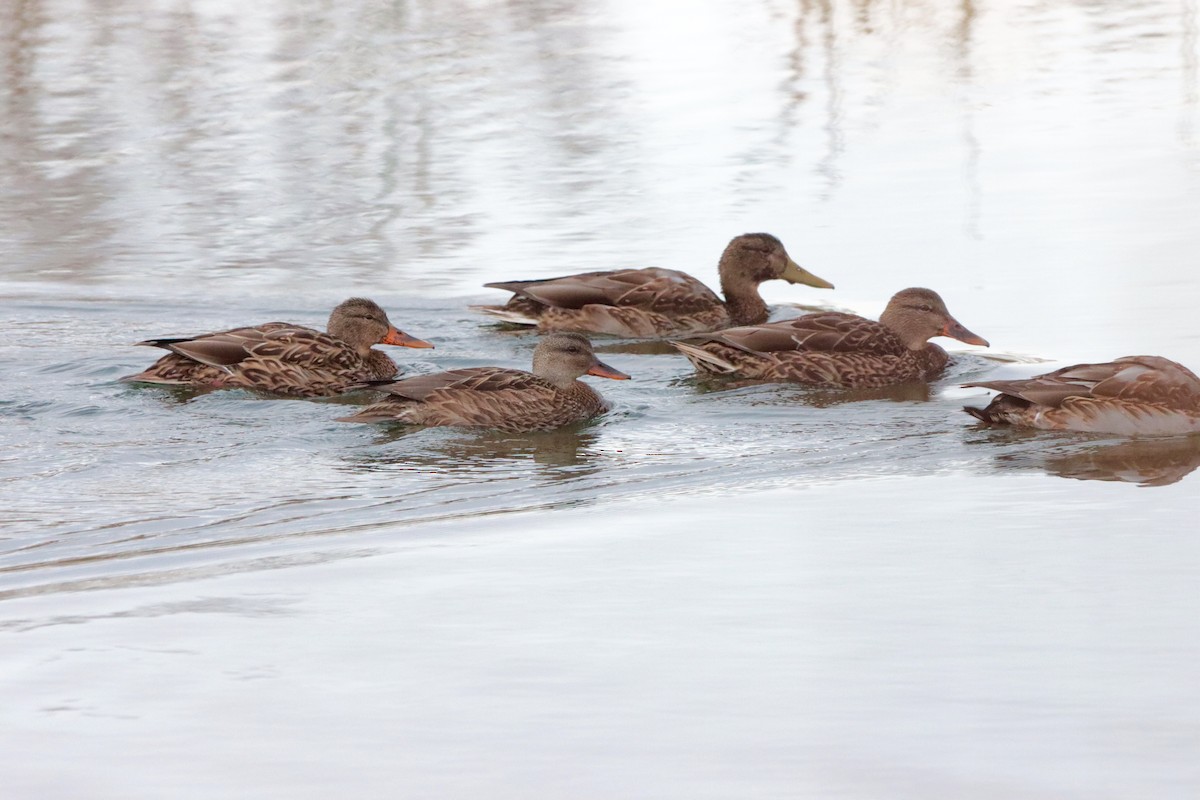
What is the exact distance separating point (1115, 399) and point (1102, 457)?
1.68 feet

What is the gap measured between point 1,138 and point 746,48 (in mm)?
8622

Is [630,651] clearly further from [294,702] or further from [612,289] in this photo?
[612,289]

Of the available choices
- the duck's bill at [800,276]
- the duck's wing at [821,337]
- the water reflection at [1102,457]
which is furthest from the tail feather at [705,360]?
the water reflection at [1102,457]

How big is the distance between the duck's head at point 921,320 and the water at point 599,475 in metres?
0.31

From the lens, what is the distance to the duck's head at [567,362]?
1018 cm

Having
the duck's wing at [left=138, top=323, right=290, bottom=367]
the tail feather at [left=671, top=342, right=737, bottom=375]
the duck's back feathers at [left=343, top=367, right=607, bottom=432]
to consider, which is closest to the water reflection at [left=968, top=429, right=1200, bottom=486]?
the tail feather at [left=671, top=342, right=737, bottom=375]

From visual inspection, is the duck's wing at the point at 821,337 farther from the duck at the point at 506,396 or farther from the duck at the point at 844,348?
the duck at the point at 506,396

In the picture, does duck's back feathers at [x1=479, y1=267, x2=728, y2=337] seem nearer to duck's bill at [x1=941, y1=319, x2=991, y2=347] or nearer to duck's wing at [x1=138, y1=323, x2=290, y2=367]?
duck's wing at [x1=138, y1=323, x2=290, y2=367]

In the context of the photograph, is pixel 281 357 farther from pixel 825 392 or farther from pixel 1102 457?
pixel 1102 457

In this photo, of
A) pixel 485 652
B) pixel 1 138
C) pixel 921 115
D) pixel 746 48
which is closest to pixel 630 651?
pixel 485 652

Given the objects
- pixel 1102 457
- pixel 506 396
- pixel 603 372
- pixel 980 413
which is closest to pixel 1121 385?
pixel 1102 457

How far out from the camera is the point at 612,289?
40.8ft

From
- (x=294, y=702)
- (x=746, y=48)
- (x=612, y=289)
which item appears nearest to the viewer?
(x=294, y=702)

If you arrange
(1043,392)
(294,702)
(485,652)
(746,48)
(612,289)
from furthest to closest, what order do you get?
(746,48) < (612,289) < (1043,392) < (485,652) < (294,702)
